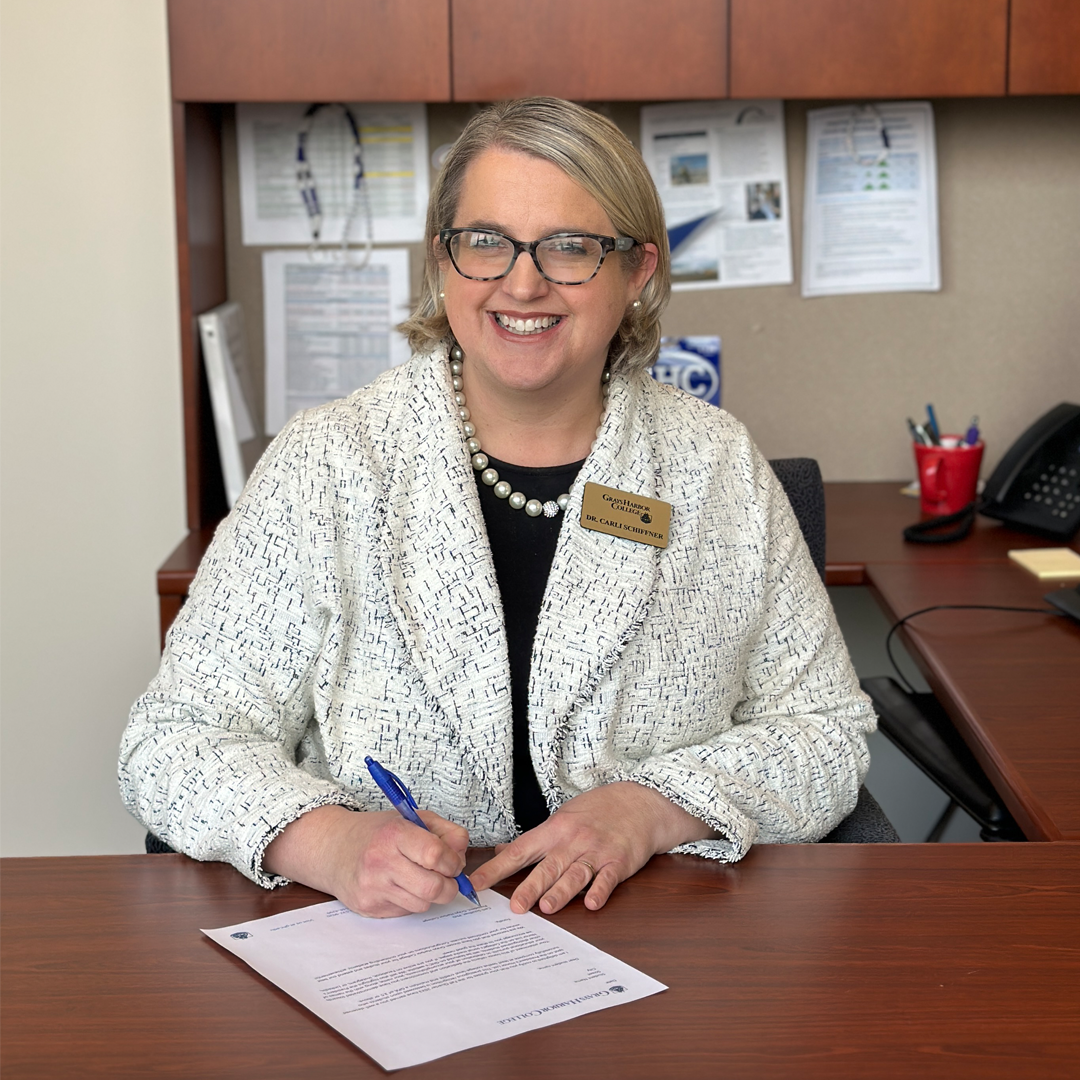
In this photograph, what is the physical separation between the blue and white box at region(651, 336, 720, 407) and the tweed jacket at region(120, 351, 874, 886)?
1186 mm

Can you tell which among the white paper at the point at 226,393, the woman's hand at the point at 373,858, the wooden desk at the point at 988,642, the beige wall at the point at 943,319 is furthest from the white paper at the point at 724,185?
the woman's hand at the point at 373,858

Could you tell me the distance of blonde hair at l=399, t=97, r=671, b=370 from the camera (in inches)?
55.5

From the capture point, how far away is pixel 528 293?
1.39 m

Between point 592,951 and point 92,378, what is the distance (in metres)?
1.84

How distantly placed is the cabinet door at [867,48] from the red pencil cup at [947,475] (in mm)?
634

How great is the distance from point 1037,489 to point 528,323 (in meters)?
1.39

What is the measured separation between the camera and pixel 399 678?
139 centimetres

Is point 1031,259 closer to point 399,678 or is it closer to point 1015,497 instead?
point 1015,497

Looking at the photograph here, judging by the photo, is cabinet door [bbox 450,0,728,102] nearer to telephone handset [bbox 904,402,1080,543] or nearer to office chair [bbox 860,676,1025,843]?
telephone handset [bbox 904,402,1080,543]

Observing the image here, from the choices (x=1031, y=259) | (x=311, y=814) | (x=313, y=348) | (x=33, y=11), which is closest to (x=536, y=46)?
(x=313, y=348)

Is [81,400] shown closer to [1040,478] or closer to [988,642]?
[988,642]

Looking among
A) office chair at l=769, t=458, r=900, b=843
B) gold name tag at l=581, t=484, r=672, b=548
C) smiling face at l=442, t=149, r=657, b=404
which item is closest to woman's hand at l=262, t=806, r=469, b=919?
gold name tag at l=581, t=484, r=672, b=548

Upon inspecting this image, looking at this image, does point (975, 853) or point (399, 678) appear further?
point (399, 678)

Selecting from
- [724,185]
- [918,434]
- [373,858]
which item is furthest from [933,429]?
[373,858]
